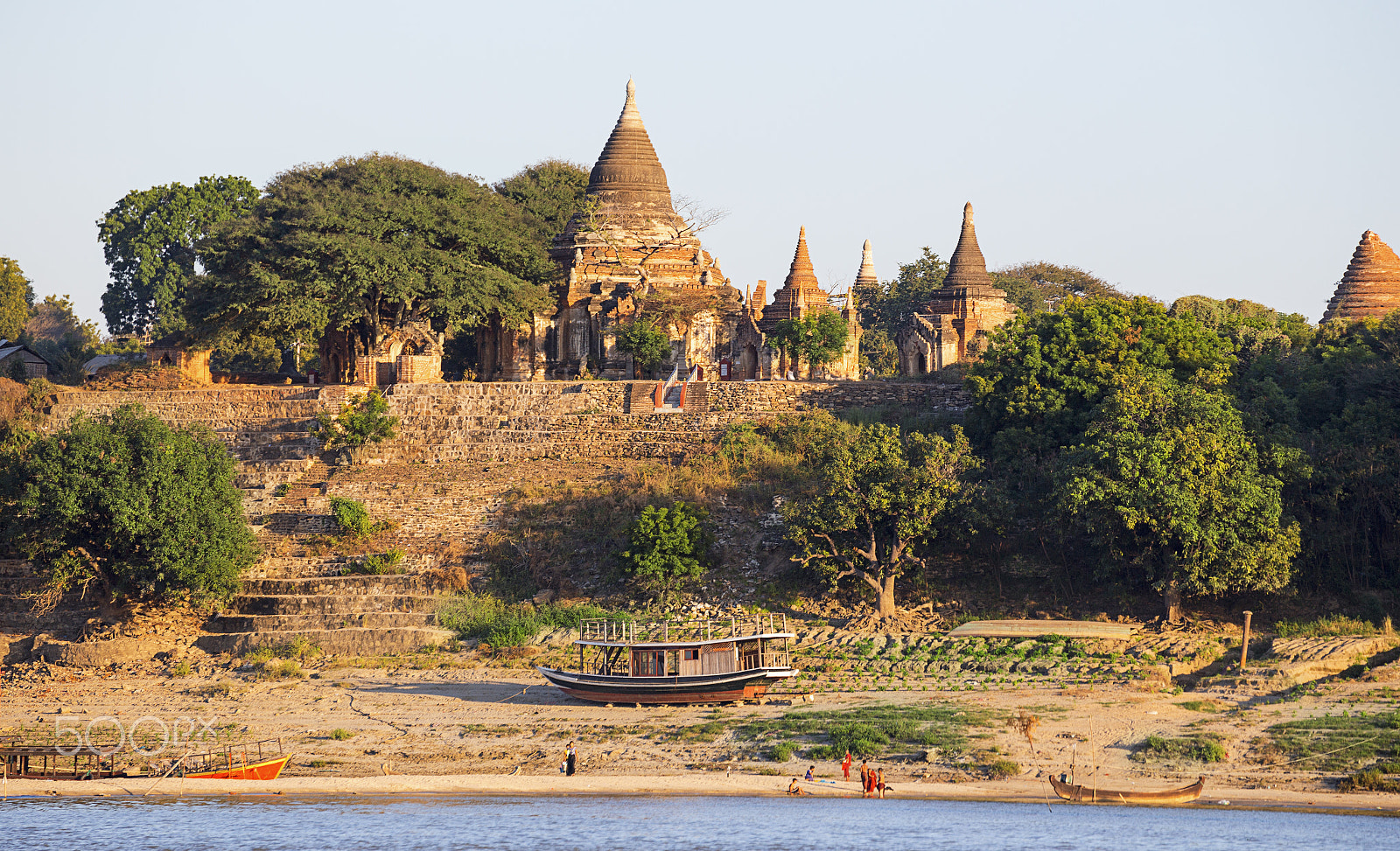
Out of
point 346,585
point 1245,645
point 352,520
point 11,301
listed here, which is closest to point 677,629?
point 346,585

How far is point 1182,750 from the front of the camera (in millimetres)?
27547

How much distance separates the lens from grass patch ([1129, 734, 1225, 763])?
27156 mm

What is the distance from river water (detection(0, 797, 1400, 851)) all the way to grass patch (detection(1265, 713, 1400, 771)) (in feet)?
6.99

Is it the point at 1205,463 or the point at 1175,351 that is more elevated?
the point at 1175,351

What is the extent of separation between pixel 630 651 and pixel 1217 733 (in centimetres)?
1052

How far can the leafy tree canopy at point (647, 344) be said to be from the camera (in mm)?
51406

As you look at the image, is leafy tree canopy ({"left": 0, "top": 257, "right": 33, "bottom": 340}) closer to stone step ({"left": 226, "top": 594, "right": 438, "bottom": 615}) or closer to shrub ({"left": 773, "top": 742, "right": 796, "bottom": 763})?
stone step ({"left": 226, "top": 594, "right": 438, "bottom": 615})

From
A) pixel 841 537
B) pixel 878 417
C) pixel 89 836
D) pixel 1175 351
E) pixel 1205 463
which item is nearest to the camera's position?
pixel 89 836

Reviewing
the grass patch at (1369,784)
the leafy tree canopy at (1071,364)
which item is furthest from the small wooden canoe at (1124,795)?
the leafy tree canopy at (1071,364)

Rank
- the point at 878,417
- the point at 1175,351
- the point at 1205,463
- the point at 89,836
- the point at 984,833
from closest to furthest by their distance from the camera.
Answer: the point at 984,833
the point at 89,836
the point at 1205,463
the point at 1175,351
the point at 878,417

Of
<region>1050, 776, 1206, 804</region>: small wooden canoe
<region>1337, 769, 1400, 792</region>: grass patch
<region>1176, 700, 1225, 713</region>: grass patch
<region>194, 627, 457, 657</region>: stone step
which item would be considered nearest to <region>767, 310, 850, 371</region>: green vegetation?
<region>194, 627, 457, 657</region>: stone step

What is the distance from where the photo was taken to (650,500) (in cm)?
4100

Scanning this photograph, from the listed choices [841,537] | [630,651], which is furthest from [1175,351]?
[630,651]

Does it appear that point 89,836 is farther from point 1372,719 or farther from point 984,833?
point 1372,719
